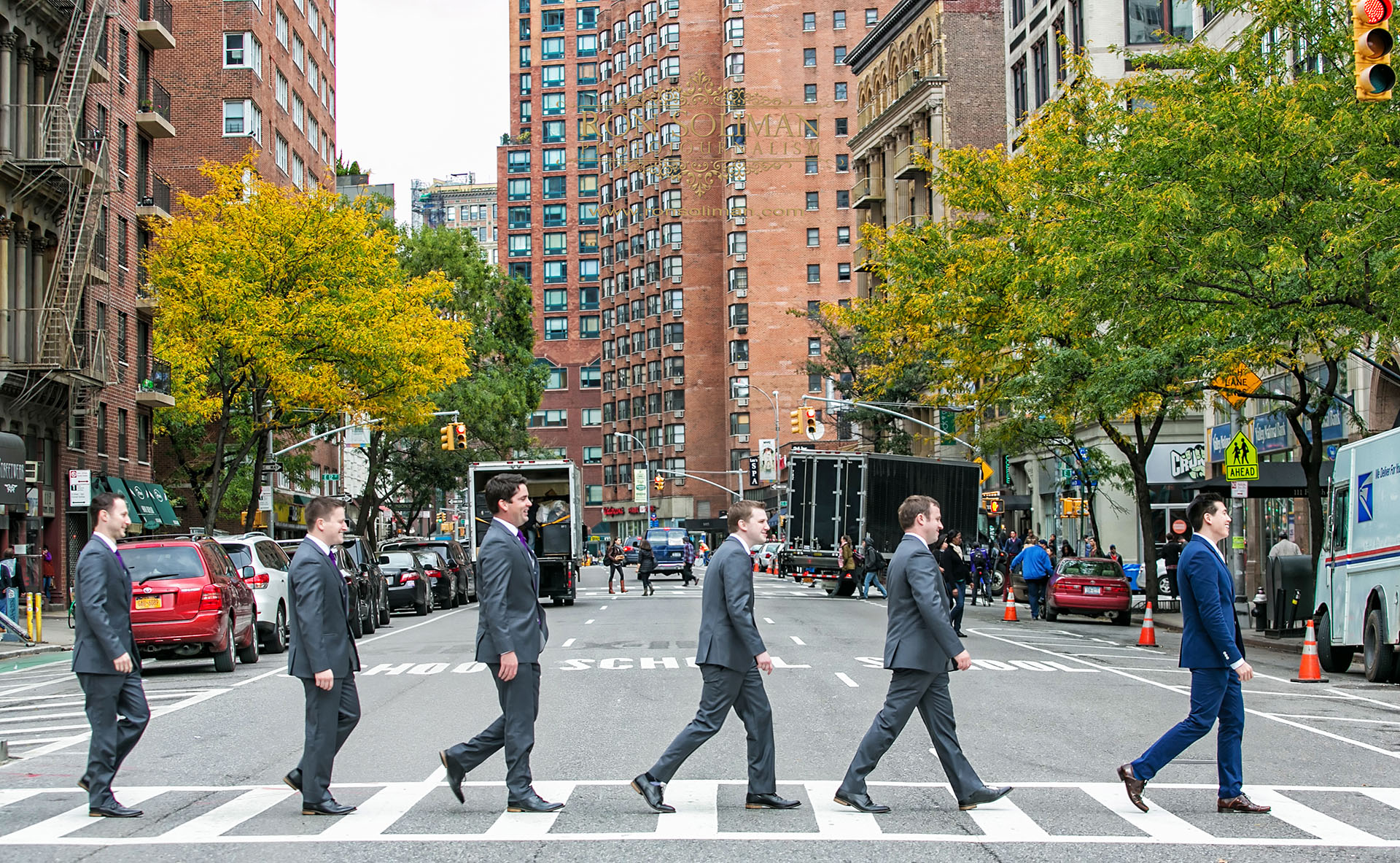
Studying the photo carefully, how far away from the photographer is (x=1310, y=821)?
30.3ft

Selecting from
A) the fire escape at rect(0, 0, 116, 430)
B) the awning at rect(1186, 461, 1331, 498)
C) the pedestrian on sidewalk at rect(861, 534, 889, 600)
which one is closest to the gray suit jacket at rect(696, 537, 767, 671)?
the awning at rect(1186, 461, 1331, 498)

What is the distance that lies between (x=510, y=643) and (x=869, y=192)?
237 feet

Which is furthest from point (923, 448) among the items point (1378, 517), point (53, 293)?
point (1378, 517)

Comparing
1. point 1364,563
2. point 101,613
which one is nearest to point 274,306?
point 1364,563

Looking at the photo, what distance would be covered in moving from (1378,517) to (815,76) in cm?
10010

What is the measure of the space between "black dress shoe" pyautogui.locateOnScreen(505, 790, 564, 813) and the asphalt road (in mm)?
131

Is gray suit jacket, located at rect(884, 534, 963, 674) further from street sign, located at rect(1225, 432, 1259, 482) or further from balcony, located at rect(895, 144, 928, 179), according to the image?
balcony, located at rect(895, 144, 928, 179)

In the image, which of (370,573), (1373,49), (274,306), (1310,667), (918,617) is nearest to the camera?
(918,617)

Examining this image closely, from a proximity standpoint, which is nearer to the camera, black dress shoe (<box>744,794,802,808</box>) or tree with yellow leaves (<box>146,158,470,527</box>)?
black dress shoe (<box>744,794,802,808</box>)

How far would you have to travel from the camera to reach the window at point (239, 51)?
6556 centimetres

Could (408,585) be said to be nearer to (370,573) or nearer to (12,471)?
(370,573)

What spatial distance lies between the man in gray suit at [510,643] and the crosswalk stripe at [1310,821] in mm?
4289

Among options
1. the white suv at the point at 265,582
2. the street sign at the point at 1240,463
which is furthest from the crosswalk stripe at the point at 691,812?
the street sign at the point at 1240,463

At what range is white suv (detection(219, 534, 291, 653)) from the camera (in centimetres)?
2356
